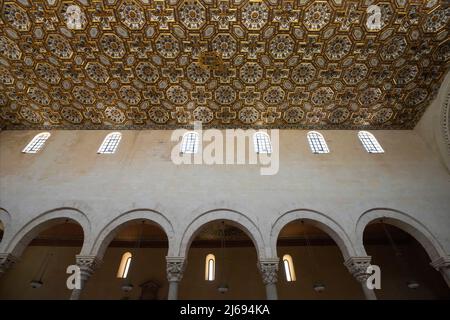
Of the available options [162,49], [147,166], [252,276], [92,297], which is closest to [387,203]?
[252,276]

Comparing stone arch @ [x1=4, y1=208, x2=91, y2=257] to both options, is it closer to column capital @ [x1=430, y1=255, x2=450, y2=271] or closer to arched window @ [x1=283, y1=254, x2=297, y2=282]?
arched window @ [x1=283, y1=254, x2=297, y2=282]

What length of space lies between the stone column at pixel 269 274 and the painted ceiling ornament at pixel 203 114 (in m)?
6.35

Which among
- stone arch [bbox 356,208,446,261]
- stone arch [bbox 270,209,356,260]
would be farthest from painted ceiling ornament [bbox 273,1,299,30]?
stone arch [bbox 356,208,446,261]

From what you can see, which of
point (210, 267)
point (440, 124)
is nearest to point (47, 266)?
point (210, 267)

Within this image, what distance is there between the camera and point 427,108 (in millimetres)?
10141

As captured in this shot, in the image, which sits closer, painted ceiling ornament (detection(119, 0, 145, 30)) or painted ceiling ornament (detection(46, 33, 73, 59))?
painted ceiling ornament (detection(119, 0, 145, 30))

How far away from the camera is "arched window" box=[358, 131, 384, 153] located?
10.1 m

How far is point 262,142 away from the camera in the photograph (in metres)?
10.5

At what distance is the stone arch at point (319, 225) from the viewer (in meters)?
7.47

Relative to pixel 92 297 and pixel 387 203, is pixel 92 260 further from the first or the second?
pixel 387 203

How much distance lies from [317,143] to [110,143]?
29.4ft

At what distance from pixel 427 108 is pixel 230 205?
9.27 m

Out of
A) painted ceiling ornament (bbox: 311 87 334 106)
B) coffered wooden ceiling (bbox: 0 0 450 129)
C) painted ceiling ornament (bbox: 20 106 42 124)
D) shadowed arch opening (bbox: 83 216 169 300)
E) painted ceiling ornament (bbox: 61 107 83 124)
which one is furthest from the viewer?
shadowed arch opening (bbox: 83 216 169 300)

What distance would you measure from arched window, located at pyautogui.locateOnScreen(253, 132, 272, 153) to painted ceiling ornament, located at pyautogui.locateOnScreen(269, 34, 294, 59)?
3.28 meters
